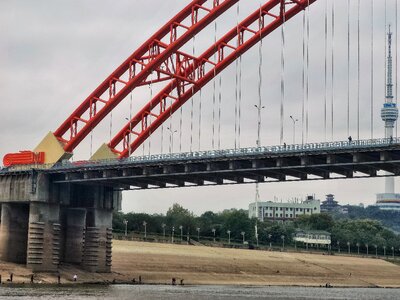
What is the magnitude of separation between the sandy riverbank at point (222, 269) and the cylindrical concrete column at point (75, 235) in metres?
2.66

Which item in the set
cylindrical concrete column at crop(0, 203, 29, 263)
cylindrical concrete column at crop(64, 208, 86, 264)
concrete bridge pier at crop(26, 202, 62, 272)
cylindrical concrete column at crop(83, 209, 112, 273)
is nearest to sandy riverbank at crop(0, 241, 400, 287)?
concrete bridge pier at crop(26, 202, 62, 272)

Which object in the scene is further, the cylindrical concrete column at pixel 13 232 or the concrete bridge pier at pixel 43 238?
the cylindrical concrete column at pixel 13 232

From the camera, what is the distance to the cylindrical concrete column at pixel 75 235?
397ft

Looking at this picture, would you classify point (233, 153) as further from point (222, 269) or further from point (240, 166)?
point (222, 269)

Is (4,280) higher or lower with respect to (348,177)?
lower

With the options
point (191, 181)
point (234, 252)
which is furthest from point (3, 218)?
point (234, 252)

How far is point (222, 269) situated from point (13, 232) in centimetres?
4008

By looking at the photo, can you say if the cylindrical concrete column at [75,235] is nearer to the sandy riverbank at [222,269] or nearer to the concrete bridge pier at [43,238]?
the sandy riverbank at [222,269]

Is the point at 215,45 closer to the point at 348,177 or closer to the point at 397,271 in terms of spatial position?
the point at 348,177

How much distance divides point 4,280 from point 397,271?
364ft

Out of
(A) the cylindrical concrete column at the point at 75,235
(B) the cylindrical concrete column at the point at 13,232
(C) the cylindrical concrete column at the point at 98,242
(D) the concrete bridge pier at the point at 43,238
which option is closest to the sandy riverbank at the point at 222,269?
(D) the concrete bridge pier at the point at 43,238

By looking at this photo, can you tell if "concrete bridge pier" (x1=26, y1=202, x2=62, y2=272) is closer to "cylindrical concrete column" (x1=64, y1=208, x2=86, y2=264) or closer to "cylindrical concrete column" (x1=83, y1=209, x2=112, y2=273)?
"cylindrical concrete column" (x1=64, y1=208, x2=86, y2=264)

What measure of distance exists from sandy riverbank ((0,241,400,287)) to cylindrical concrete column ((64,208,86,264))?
2660 mm

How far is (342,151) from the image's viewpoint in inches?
3772
